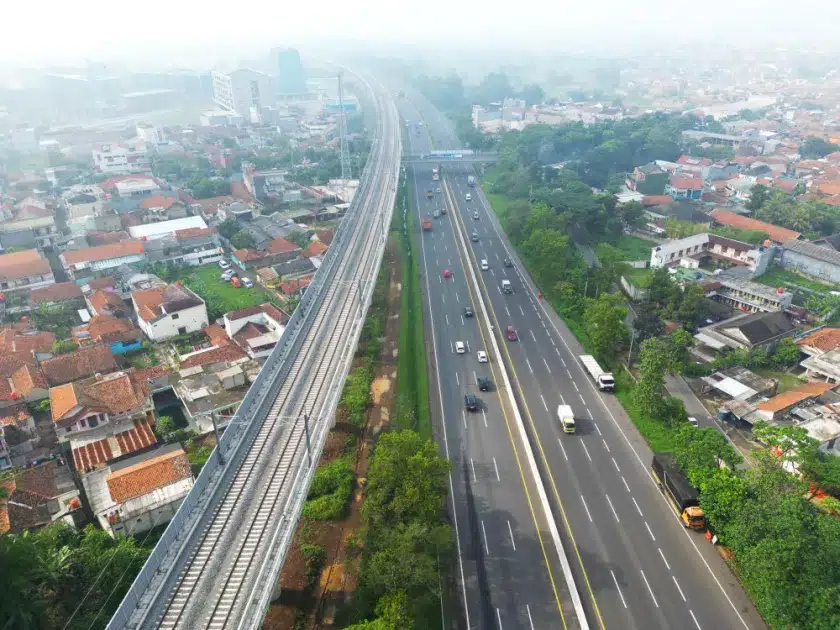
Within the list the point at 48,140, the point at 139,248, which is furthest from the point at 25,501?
the point at 48,140

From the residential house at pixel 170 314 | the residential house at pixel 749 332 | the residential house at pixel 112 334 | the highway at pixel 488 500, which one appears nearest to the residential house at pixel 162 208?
the residential house at pixel 170 314

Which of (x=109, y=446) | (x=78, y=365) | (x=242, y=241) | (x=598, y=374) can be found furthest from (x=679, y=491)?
(x=242, y=241)

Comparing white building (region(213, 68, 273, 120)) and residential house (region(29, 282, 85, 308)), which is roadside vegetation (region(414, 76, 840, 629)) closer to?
residential house (region(29, 282, 85, 308))

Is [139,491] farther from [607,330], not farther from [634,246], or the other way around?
[634,246]

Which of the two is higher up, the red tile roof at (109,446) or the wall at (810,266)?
the wall at (810,266)

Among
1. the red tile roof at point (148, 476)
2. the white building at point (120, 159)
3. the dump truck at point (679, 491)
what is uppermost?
the dump truck at point (679, 491)

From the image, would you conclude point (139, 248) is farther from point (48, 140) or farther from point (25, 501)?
point (48, 140)

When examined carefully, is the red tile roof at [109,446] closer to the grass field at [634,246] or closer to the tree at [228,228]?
the tree at [228,228]
